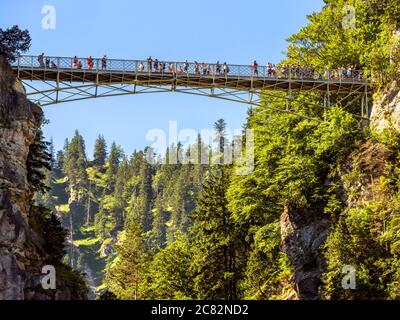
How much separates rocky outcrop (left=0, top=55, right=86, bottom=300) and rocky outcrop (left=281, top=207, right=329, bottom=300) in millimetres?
13100

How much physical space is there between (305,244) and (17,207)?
1780 cm

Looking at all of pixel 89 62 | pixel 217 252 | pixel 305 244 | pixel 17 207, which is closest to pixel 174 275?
pixel 217 252

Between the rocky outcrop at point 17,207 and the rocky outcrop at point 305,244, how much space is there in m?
13.1

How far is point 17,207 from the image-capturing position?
39031 millimetres

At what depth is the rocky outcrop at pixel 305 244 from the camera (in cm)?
4491

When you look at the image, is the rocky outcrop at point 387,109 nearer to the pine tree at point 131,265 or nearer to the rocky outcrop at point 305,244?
the rocky outcrop at point 305,244

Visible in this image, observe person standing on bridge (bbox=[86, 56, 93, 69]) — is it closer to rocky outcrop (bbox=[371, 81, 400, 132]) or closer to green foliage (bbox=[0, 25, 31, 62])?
green foliage (bbox=[0, 25, 31, 62])

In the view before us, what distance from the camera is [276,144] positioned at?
165ft

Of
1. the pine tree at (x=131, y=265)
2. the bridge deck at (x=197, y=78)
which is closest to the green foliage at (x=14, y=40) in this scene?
the bridge deck at (x=197, y=78)

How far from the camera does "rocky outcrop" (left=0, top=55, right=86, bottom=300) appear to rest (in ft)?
121

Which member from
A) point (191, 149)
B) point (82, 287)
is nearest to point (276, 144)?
point (82, 287)

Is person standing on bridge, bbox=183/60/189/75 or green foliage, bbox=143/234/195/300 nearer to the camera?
person standing on bridge, bbox=183/60/189/75

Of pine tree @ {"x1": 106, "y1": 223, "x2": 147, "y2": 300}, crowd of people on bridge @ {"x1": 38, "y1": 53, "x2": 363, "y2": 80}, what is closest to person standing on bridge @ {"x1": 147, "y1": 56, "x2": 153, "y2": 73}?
crowd of people on bridge @ {"x1": 38, "y1": 53, "x2": 363, "y2": 80}

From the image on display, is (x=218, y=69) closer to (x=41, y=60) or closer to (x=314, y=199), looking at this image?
(x=314, y=199)
